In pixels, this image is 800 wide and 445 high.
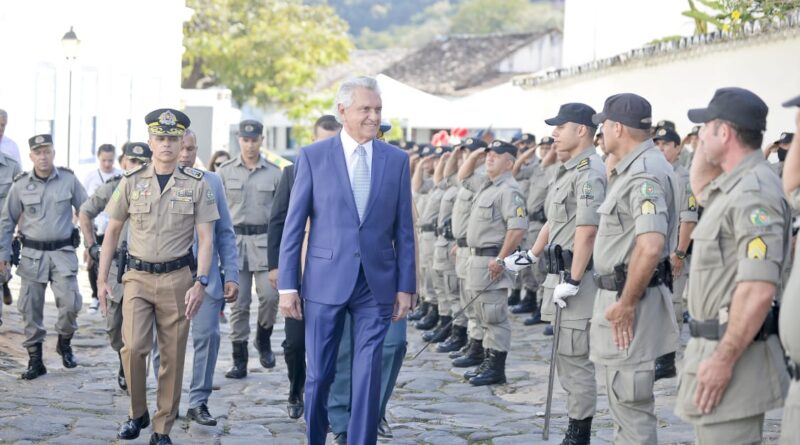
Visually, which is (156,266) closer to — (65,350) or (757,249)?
(65,350)

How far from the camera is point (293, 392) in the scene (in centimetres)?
→ 920

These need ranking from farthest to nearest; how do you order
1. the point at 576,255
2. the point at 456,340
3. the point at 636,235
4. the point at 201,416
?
1. the point at 456,340
2. the point at 201,416
3. the point at 576,255
4. the point at 636,235

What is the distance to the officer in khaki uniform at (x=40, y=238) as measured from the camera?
1069cm

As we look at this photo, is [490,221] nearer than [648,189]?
No

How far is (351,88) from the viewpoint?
700 cm

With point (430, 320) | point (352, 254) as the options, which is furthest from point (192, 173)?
point (430, 320)

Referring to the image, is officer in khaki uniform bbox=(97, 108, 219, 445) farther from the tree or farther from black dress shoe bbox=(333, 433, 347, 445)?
the tree

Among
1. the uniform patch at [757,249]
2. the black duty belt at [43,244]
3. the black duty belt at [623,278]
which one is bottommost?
the black duty belt at [43,244]

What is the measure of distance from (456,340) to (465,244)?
1288 millimetres

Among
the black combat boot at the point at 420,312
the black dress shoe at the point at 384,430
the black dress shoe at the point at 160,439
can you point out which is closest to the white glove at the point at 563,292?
the black dress shoe at the point at 384,430

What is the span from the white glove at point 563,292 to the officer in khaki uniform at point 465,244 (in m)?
3.49

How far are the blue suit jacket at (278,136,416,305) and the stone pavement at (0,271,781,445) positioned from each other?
1862mm

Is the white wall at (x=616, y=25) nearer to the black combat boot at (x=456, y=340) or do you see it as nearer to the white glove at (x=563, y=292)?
the black combat boot at (x=456, y=340)

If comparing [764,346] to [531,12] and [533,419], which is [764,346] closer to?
[533,419]
